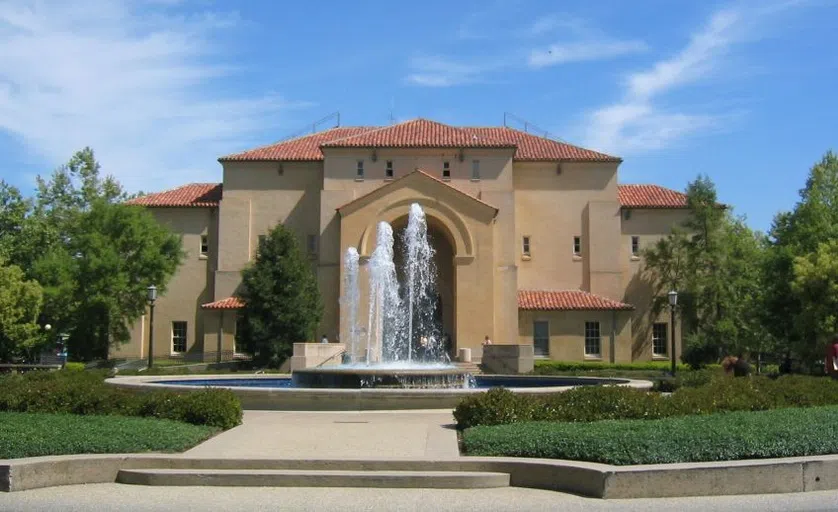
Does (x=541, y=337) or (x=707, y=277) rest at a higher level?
(x=707, y=277)

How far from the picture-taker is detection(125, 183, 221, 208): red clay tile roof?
50.3 metres

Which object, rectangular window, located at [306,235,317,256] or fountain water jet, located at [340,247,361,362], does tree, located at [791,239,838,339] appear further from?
rectangular window, located at [306,235,317,256]

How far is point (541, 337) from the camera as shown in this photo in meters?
46.6

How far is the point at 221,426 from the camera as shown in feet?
46.5

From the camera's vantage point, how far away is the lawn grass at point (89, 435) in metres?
11.2

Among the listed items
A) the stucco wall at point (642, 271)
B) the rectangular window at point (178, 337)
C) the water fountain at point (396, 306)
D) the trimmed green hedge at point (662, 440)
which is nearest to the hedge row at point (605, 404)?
the trimmed green hedge at point (662, 440)

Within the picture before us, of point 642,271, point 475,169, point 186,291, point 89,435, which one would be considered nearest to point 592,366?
point 642,271

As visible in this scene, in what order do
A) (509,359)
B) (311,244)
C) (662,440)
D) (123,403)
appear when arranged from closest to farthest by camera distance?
(662,440)
(123,403)
(509,359)
(311,244)

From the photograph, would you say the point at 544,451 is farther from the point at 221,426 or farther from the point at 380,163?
the point at 380,163

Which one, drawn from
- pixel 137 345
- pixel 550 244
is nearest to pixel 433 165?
pixel 550 244

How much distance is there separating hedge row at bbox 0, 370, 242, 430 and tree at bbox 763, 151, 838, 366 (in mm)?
27539

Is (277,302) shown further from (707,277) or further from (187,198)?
(707,277)

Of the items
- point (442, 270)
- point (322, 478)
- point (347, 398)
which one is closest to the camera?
point (322, 478)

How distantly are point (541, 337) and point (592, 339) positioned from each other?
2652 mm
